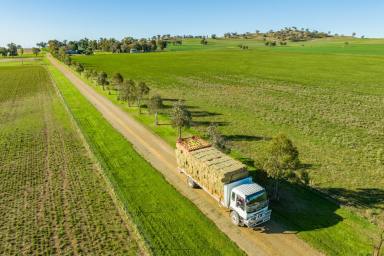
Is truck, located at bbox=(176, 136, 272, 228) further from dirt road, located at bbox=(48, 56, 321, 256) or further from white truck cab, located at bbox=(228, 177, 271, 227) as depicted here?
dirt road, located at bbox=(48, 56, 321, 256)

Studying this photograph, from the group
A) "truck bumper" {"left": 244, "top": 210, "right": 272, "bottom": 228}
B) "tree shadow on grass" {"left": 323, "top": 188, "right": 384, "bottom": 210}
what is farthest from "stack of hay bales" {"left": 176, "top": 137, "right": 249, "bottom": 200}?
"tree shadow on grass" {"left": 323, "top": 188, "right": 384, "bottom": 210}

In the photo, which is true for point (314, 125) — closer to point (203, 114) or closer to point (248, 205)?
point (203, 114)

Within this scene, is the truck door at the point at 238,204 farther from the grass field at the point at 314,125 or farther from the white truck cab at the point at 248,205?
the grass field at the point at 314,125

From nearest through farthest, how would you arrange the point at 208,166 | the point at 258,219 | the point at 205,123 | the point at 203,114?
1. the point at 258,219
2. the point at 208,166
3. the point at 205,123
4. the point at 203,114

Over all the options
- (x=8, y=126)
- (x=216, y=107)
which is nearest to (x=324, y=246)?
(x=216, y=107)

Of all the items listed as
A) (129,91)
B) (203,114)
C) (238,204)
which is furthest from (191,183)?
(129,91)

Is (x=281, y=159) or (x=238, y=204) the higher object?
(x=281, y=159)

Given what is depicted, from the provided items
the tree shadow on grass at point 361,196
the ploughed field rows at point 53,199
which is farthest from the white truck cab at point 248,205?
the tree shadow on grass at point 361,196

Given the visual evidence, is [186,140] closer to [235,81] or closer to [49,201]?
[49,201]
